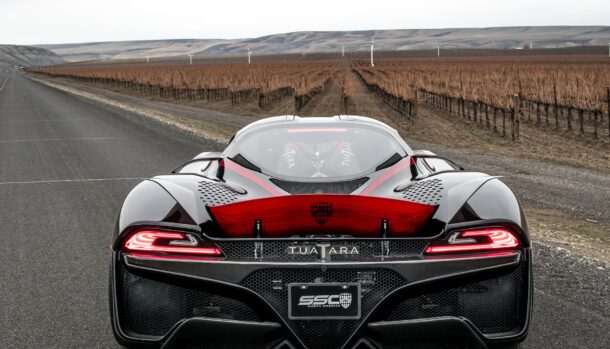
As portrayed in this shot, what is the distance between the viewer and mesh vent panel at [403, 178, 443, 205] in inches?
128

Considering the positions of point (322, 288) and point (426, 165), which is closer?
point (322, 288)

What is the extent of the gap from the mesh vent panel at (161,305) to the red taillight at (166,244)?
5.1 inches

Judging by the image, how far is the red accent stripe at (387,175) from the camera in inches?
135

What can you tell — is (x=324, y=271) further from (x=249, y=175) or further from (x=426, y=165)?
(x=426, y=165)

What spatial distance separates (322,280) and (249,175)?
103 centimetres

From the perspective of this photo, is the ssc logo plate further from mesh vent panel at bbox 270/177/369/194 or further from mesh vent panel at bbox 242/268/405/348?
mesh vent panel at bbox 270/177/369/194

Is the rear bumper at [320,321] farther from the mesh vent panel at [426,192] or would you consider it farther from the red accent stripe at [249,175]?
the red accent stripe at [249,175]

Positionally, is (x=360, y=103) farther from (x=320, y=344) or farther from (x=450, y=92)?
(x=320, y=344)

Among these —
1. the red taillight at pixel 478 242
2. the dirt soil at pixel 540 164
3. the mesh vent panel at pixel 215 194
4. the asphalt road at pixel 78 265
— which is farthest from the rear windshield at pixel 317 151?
the dirt soil at pixel 540 164

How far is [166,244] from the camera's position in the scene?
3.14 meters

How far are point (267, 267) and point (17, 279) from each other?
347cm

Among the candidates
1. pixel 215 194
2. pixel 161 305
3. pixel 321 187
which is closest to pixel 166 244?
pixel 161 305

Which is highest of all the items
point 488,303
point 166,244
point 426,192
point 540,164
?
point 426,192

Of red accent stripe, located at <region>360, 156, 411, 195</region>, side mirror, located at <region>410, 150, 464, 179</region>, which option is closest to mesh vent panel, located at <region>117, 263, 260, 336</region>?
red accent stripe, located at <region>360, 156, 411, 195</region>
